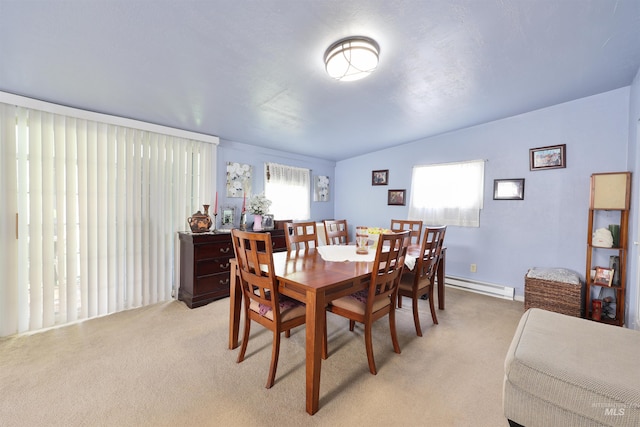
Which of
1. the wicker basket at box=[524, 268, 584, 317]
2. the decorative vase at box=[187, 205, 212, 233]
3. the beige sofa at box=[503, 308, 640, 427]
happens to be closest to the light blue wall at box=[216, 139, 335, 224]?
the decorative vase at box=[187, 205, 212, 233]

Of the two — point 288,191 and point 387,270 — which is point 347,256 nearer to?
point 387,270

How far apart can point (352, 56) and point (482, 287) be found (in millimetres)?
3414

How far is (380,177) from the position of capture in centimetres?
468

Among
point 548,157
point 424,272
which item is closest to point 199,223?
point 424,272

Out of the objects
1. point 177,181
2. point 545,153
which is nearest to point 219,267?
point 177,181

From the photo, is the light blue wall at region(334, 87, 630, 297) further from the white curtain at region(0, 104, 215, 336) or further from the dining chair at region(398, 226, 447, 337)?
the white curtain at region(0, 104, 215, 336)

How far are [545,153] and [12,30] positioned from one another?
4.82 metres

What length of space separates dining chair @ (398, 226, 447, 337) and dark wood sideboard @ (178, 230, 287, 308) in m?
2.11

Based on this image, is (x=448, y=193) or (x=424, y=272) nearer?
(x=424, y=272)

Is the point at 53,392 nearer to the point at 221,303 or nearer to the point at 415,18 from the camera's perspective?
the point at 221,303

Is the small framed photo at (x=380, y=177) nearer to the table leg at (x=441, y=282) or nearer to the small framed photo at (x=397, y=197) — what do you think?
the small framed photo at (x=397, y=197)

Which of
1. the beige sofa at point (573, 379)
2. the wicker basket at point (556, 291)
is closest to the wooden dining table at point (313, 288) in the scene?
the beige sofa at point (573, 379)

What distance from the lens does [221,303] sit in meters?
3.05

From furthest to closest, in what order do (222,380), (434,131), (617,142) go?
(434,131)
(617,142)
(222,380)
